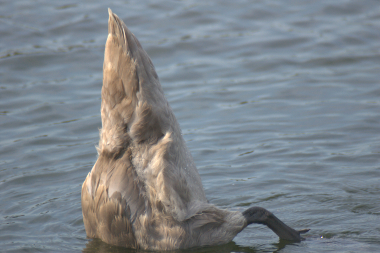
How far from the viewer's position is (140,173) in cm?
368

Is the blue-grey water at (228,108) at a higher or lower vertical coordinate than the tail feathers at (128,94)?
lower

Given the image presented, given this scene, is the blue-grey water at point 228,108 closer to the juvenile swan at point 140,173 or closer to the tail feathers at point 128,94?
the juvenile swan at point 140,173

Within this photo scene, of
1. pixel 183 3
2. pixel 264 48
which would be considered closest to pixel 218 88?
pixel 264 48

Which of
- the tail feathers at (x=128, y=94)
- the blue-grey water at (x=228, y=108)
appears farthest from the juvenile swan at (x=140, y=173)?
the blue-grey water at (x=228, y=108)

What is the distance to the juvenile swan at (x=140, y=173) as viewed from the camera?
3549 mm

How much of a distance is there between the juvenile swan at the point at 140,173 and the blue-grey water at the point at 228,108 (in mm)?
225

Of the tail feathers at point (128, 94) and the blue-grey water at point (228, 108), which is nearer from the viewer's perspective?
the tail feathers at point (128, 94)

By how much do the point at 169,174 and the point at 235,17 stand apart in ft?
24.0

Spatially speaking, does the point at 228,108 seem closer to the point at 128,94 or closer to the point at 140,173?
the point at 140,173

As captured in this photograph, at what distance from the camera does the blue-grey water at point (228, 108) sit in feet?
14.5

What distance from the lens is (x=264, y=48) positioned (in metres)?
9.12

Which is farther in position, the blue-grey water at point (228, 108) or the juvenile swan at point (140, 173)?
the blue-grey water at point (228, 108)

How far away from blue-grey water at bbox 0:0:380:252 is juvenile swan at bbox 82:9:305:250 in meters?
0.22

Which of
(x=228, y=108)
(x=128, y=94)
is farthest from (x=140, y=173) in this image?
(x=228, y=108)
